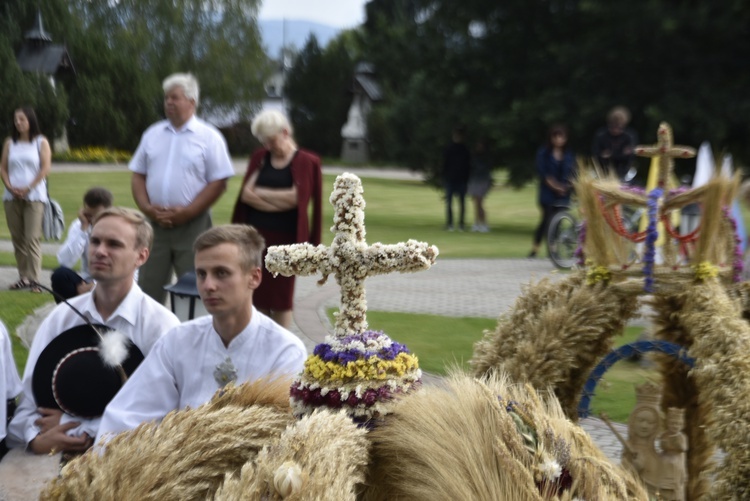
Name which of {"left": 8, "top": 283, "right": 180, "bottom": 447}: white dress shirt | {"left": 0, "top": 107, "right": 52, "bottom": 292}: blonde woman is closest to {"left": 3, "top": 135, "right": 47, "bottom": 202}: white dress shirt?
{"left": 0, "top": 107, "right": 52, "bottom": 292}: blonde woman

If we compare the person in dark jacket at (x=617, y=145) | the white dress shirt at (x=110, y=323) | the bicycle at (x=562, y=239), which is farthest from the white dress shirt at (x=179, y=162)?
the person in dark jacket at (x=617, y=145)

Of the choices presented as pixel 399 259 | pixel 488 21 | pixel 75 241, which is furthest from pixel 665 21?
pixel 399 259

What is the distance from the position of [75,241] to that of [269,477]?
24.6 ft

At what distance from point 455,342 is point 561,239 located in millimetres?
6313

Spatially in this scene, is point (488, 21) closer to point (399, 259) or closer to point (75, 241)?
point (75, 241)

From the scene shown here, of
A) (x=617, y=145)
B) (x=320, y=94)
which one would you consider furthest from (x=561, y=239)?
(x=320, y=94)

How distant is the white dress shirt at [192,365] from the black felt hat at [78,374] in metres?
0.27

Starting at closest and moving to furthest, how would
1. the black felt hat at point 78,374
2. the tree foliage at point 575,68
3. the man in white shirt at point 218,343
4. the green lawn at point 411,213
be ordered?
the man in white shirt at point 218,343, the black felt hat at point 78,374, the green lawn at point 411,213, the tree foliage at point 575,68

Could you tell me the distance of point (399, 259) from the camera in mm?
2172

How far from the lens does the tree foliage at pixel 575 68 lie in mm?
21547

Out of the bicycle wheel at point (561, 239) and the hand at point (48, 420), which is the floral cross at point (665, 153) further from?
the bicycle wheel at point (561, 239)

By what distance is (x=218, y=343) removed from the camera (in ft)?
10.5

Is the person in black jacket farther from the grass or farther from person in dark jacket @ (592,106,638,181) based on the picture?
the grass

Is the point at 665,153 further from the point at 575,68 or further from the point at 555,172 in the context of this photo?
the point at 575,68
